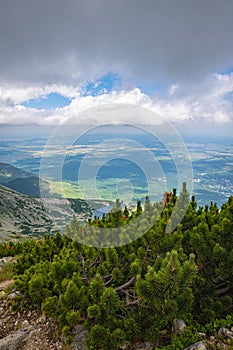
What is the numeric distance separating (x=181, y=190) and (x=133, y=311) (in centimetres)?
393

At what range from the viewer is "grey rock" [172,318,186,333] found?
6402 mm

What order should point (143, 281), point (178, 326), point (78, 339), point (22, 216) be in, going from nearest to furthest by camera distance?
point (143, 281)
point (178, 326)
point (78, 339)
point (22, 216)

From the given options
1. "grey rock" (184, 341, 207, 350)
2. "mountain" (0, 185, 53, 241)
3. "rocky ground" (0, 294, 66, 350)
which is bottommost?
"mountain" (0, 185, 53, 241)

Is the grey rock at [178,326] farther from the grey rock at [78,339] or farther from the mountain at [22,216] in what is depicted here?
the mountain at [22,216]

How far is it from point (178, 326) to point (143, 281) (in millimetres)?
1829

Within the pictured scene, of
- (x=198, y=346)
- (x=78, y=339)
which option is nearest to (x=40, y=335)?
(x=78, y=339)

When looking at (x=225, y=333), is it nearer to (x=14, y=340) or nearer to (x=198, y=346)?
(x=198, y=346)

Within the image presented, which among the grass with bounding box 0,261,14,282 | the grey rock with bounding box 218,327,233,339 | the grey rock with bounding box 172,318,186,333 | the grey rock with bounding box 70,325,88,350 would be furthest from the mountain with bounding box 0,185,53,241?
the grey rock with bounding box 218,327,233,339

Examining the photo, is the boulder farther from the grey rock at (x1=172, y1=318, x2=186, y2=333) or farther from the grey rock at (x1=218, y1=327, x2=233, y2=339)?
the grey rock at (x1=218, y1=327, x2=233, y2=339)

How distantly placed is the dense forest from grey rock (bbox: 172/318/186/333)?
0.37 ft

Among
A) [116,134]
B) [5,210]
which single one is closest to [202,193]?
[5,210]

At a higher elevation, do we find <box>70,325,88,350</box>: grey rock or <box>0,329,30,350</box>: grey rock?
<box>70,325,88,350</box>: grey rock

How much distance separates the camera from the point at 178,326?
6.50 meters

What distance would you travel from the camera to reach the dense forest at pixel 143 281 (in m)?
5.97
